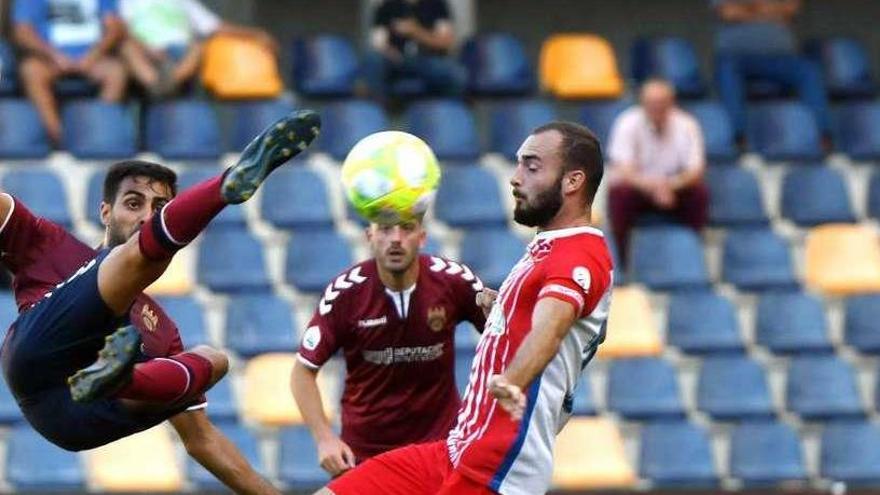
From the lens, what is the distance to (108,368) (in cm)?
688

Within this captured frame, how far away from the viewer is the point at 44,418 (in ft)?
24.5

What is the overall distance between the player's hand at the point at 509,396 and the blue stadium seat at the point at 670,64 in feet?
27.1

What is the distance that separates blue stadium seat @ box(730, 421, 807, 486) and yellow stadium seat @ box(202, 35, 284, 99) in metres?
3.75

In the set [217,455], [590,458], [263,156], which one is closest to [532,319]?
[263,156]

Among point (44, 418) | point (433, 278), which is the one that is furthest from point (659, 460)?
point (44, 418)

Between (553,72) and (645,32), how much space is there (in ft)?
6.39

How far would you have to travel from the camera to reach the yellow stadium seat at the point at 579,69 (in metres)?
14.2

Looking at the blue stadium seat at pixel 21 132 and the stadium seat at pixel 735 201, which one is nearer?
the blue stadium seat at pixel 21 132

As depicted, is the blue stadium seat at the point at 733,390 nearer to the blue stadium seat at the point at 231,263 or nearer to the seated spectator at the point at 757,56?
the seated spectator at the point at 757,56

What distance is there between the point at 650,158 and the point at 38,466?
13.5 feet

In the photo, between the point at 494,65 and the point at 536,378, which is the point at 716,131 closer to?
the point at 494,65

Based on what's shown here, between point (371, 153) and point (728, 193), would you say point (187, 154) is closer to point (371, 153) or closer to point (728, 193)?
point (728, 193)

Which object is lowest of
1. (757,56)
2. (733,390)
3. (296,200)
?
(733,390)

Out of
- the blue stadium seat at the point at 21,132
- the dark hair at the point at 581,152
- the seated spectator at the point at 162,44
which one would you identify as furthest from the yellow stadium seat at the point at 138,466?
the dark hair at the point at 581,152
